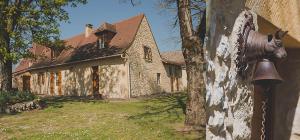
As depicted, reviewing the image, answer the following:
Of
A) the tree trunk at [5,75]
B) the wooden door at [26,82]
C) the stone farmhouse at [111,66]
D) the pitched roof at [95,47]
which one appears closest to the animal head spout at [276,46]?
the tree trunk at [5,75]

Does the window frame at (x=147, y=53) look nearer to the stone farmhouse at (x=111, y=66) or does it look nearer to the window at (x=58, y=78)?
the stone farmhouse at (x=111, y=66)

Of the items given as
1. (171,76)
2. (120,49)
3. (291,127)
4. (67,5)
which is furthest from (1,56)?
(291,127)

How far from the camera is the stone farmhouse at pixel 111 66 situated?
26406 millimetres

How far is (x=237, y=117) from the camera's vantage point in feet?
5.14

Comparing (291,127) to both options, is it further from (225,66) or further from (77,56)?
(77,56)

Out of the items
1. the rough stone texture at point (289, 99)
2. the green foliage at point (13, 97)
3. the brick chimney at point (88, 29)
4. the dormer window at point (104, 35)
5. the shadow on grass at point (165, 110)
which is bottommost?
the shadow on grass at point (165, 110)

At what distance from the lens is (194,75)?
34.7ft

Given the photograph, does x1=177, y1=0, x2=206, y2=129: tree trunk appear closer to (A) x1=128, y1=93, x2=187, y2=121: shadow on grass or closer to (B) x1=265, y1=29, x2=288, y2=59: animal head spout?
(A) x1=128, y1=93, x2=187, y2=121: shadow on grass

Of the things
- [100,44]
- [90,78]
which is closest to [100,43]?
[100,44]

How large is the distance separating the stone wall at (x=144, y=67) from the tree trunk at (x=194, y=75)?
15827 millimetres

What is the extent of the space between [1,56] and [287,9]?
21743 millimetres

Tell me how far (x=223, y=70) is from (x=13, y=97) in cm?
1945

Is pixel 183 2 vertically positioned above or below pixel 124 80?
above

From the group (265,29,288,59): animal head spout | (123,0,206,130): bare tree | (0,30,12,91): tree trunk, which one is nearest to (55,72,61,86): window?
(0,30,12,91): tree trunk
